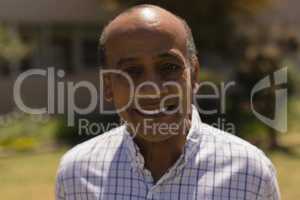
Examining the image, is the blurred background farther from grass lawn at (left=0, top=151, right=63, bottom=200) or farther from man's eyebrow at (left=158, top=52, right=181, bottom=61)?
man's eyebrow at (left=158, top=52, right=181, bottom=61)

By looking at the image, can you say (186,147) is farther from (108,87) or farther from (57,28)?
(57,28)

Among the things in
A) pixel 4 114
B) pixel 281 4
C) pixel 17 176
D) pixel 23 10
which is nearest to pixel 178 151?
pixel 17 176

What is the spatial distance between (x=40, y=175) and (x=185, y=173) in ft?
24.8

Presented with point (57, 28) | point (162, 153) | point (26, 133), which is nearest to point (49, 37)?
point (57, 28)

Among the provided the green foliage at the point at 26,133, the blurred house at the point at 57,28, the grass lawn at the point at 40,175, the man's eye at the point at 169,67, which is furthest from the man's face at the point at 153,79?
the blurred house at the point at 57,28

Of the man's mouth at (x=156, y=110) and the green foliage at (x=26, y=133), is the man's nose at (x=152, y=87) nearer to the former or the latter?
the man's mouth at (x=156, y=110)

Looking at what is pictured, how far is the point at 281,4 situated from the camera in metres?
18.9

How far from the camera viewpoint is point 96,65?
14039 mm

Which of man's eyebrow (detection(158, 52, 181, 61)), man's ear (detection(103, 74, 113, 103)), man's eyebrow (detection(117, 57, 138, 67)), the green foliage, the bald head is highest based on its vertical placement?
the bald head

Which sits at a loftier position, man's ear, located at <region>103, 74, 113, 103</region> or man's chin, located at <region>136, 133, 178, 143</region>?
man's ear, located at <region>103, 74, 113, 103</region>

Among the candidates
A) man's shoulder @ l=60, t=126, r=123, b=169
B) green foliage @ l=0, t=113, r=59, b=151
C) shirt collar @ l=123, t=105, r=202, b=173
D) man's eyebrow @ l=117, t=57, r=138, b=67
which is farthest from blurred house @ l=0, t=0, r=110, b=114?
man's eyebrow @ l=117, t=57, r=138, b=67

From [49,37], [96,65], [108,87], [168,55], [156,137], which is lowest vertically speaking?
[96,65]

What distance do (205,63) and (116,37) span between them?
16.2m

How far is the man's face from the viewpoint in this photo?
6.28ft
